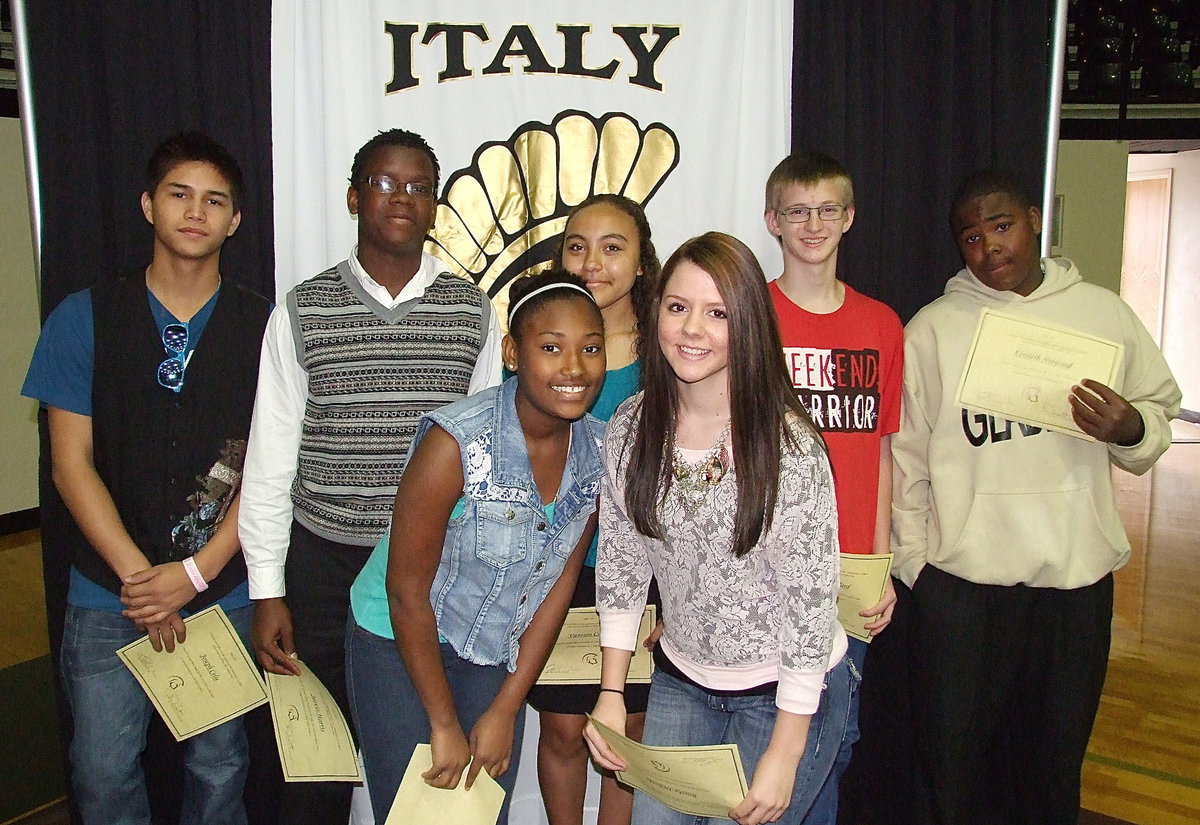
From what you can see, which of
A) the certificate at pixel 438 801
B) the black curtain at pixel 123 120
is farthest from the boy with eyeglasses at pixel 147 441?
the certificate at pixel 438 801

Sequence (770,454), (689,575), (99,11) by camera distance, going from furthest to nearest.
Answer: (99,11), (689,575), (770,454)

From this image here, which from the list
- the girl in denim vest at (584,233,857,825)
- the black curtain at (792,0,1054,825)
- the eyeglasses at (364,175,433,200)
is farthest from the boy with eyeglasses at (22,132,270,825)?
the black curtain at (792,0,1054,825)

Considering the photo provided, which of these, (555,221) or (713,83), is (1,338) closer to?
(555,221)

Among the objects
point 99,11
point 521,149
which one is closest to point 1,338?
point 99,11

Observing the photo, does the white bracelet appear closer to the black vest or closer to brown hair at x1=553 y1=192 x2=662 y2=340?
the black vest

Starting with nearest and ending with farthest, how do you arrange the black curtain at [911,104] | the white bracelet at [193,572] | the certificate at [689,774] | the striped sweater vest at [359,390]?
the certificate at [689,774]
the striped sweater vest at [359,390]
the white bracelet at [193,572]
the black curtain at [911,104]

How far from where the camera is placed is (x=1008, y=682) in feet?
7.23

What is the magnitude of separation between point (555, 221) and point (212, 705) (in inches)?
64.0

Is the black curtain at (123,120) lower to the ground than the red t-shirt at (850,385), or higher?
higher

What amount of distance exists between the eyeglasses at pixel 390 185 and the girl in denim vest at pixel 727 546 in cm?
68

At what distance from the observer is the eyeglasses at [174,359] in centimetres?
198

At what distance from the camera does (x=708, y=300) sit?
150 cm

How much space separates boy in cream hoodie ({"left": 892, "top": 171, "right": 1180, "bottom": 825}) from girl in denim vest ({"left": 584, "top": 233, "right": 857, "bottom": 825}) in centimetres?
72

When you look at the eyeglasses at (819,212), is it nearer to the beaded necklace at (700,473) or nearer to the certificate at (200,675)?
the beaded necklace at (700,473)
